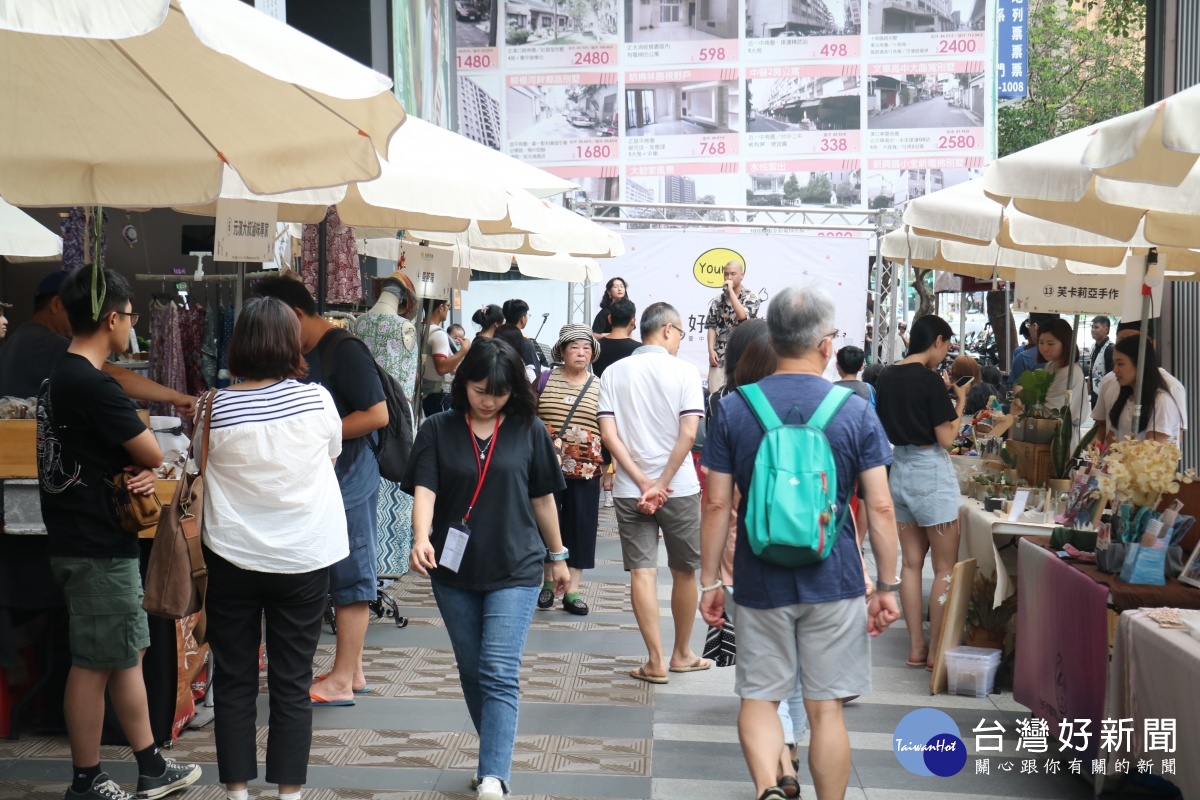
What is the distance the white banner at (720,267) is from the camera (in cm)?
1508

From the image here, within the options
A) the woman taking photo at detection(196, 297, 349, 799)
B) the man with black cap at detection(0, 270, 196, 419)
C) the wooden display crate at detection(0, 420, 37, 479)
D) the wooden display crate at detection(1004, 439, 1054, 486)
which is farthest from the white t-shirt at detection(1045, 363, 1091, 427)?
the wooden display crate at detection(0, 420, 37, 479)

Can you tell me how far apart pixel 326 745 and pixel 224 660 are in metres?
1.29

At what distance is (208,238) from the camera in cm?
937

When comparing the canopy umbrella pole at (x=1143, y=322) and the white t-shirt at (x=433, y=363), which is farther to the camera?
the white t-shirt at (x=433, y=363)

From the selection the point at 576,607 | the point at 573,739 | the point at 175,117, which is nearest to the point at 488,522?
the point at 573,739

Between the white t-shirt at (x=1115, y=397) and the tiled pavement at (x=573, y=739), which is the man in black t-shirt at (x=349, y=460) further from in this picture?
the white t-shirt at (x=1115, y=397)

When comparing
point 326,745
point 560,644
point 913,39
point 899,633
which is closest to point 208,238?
point 560,644

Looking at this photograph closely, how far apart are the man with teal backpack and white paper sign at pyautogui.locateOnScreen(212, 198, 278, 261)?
255 centimetres

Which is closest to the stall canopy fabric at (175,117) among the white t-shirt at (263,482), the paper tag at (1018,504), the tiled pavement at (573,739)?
the white t-shirt at (263,482)

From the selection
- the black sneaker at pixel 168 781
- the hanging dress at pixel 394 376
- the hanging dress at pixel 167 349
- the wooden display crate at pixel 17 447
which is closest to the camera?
the black sneaker at pixel 168 781

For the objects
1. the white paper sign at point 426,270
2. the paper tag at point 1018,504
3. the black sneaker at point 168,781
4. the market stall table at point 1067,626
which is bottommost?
the black sneaker at point 168,781

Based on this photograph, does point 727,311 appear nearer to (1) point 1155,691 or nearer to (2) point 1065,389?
(2) point 1065,389

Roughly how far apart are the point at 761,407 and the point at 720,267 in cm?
1130

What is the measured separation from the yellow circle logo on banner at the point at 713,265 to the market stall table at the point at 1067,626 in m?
9.42
